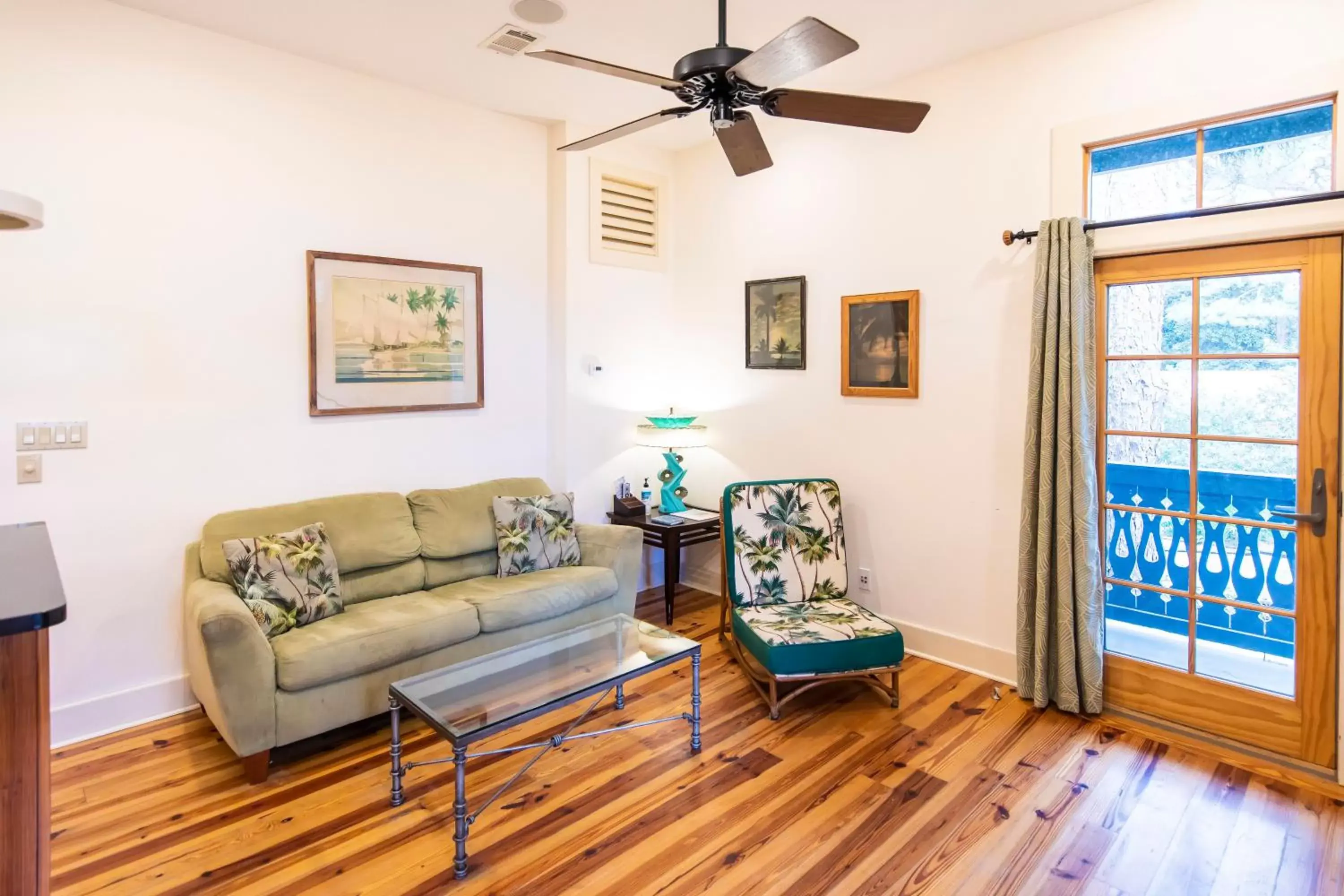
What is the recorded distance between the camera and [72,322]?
113 inches

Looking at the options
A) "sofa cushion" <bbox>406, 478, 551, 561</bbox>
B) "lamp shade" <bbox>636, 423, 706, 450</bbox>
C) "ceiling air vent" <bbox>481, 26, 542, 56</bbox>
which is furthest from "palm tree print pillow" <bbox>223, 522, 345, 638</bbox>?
"ceiling air vent" <bbox>481, 26, 542, 56</bbox>

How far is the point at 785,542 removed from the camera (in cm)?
374

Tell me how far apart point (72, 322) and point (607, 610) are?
255 cm

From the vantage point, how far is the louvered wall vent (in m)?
4.46

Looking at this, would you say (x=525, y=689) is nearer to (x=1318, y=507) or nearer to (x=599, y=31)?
(x=599, y=31)

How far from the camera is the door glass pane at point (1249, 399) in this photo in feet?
8.86

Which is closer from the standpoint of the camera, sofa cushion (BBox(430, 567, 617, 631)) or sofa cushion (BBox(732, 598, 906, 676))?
sofa cushion (BBox(732, 598, 906, 676))

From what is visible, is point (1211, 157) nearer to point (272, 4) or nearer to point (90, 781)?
point (272, 4)

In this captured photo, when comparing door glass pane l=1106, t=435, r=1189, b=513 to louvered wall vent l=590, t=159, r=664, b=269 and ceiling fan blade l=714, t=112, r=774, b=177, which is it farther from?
louvered wall vent l=590, t=159, r=664, b=269

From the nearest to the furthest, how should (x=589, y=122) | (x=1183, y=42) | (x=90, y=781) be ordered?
(x=90, y=781) → (x=1183, y=42) → (x=589, y=122)

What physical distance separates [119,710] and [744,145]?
331 centimetres

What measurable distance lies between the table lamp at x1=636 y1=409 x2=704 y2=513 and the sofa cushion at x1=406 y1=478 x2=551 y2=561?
3.48ft

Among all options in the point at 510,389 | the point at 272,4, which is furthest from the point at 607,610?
the point at 272,4

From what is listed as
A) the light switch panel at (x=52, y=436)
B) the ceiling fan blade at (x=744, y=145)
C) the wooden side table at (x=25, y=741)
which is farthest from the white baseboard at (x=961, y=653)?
the light switch panel at (x=52, y=436)
